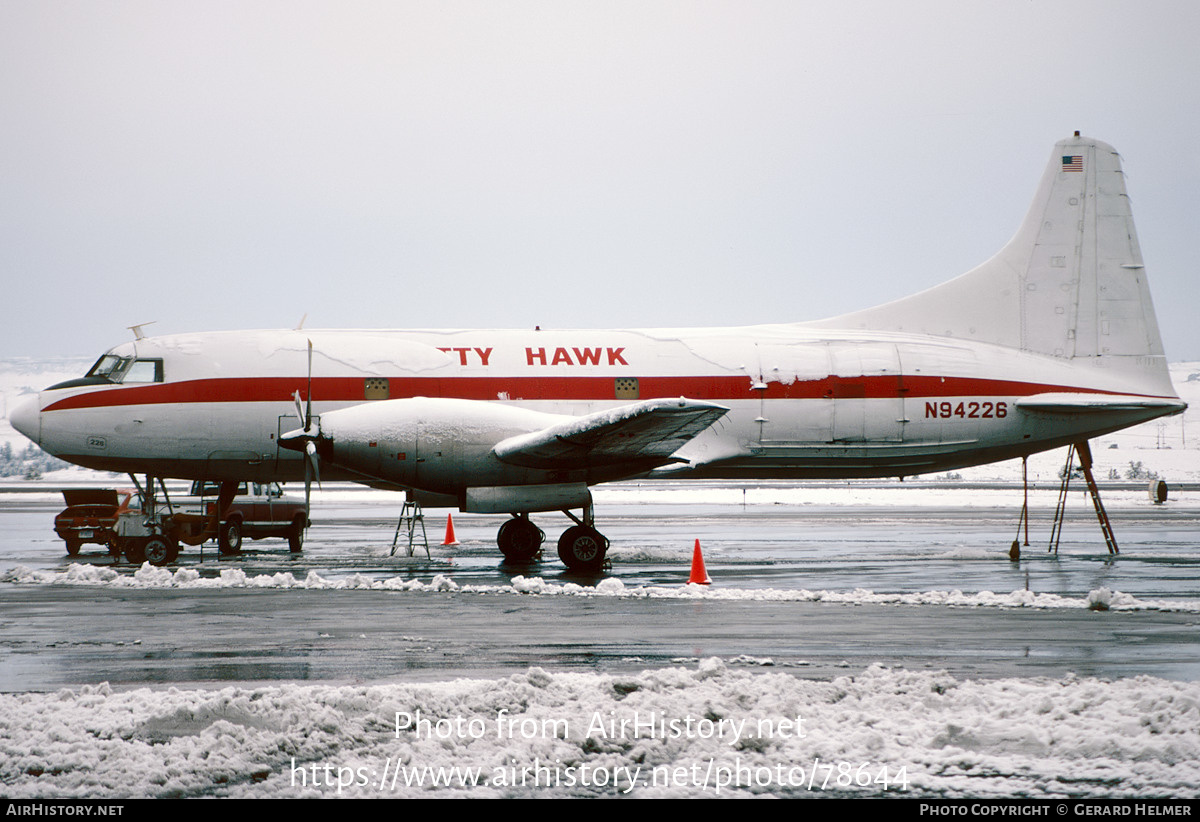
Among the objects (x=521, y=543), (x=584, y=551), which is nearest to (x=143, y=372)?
(x=521, y=543)

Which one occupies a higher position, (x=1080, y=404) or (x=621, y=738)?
(x=1080, y=404)

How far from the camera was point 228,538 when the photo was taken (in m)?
23.3

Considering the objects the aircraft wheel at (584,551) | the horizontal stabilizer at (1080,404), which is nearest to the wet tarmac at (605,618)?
the aircraft wheel at (584,551)

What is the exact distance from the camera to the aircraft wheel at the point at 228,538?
2328 centimetres

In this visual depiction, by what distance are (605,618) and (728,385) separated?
9.51 m

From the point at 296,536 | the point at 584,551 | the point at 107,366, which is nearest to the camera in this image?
the point at 584,551

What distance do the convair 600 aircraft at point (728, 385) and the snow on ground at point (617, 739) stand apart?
35.3ft

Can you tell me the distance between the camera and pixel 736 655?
9.91 m

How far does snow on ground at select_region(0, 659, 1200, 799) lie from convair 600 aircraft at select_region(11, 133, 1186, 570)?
35.3ft

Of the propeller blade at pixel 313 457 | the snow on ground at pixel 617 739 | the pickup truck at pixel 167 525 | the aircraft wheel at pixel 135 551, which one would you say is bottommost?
the snow on ground at pixel 617 739

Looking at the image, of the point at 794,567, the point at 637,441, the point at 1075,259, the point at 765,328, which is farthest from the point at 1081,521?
the point at 637,441

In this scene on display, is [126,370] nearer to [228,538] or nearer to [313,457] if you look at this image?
[228,538]

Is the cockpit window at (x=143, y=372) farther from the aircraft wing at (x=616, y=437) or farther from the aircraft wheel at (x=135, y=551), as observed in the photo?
the aircraft wing at (x=616, y=437)
